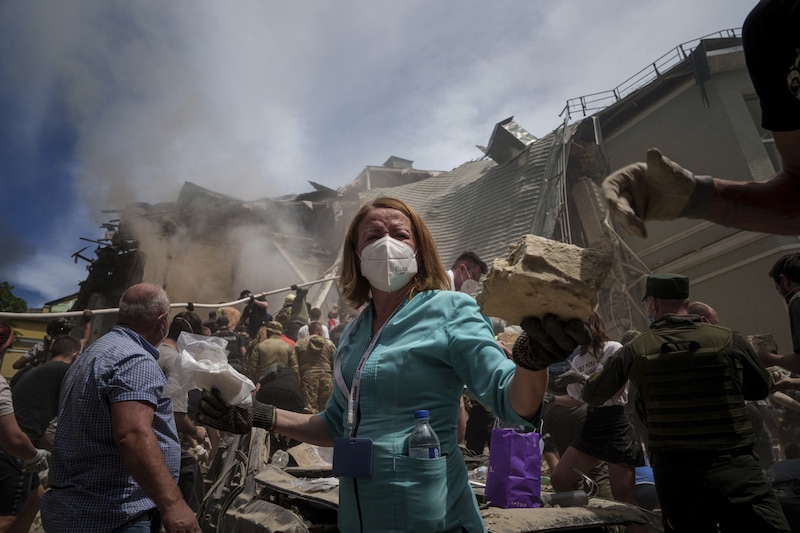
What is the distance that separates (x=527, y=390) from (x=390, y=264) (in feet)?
2.69

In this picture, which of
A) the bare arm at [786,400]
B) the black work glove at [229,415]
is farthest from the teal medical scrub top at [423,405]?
the bare arm at [786,400]

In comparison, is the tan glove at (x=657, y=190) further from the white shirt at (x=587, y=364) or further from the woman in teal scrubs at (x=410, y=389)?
the white shirt at (x=587, y=364)

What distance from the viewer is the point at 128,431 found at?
2348 mm

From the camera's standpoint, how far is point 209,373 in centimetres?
214

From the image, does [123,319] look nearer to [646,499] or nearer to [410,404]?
[410,404]

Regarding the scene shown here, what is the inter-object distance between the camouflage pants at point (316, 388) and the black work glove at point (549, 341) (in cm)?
606

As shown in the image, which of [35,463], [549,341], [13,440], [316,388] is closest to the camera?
[549,341]

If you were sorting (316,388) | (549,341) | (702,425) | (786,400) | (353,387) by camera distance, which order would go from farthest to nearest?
(316,388) < (786,400) < (702,425) < (353,387) < (549,341)

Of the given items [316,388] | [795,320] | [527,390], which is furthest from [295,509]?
[316,388]

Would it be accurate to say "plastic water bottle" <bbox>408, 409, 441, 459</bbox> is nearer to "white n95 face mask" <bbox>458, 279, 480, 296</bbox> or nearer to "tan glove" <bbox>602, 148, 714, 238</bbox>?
"tan glove" <bbox>602, 148, 714, 238</bbox>

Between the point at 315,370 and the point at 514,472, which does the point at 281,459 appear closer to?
the point at 514,472

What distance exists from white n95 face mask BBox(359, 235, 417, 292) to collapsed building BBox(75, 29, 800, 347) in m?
9.31

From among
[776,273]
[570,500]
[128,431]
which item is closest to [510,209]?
[776,273]

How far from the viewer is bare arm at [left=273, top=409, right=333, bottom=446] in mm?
2127
